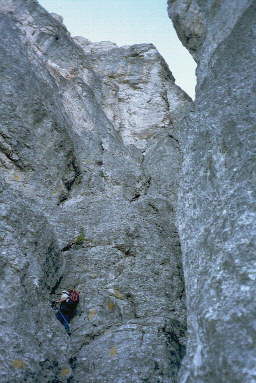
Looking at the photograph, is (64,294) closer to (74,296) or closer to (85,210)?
(74,296)

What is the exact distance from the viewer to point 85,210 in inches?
843

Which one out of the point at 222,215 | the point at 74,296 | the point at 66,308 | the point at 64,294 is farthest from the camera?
the point at 74,296

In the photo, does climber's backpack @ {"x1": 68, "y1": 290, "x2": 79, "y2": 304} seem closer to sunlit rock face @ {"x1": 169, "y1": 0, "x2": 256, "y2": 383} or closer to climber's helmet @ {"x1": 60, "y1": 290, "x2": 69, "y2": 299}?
climber's helmet @ {"x1": 60, "y1": 290, "x2": 69, "y2": 299}

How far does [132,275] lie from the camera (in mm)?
17844

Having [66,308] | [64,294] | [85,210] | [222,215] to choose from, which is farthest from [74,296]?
[222,215]

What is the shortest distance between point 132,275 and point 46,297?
14.7 feet

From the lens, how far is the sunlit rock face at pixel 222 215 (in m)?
9.03

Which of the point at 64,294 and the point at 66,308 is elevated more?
the point at 64,294

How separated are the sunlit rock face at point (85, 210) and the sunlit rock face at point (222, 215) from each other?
4.16m

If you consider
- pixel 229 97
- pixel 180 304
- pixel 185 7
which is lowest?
pixel 180 304

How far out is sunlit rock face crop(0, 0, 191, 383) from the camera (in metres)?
13.4

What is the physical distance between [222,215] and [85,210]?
11.0 meters

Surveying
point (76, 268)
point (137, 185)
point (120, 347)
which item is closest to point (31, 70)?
point (137, 185)

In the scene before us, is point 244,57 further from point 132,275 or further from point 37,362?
point 37,362
